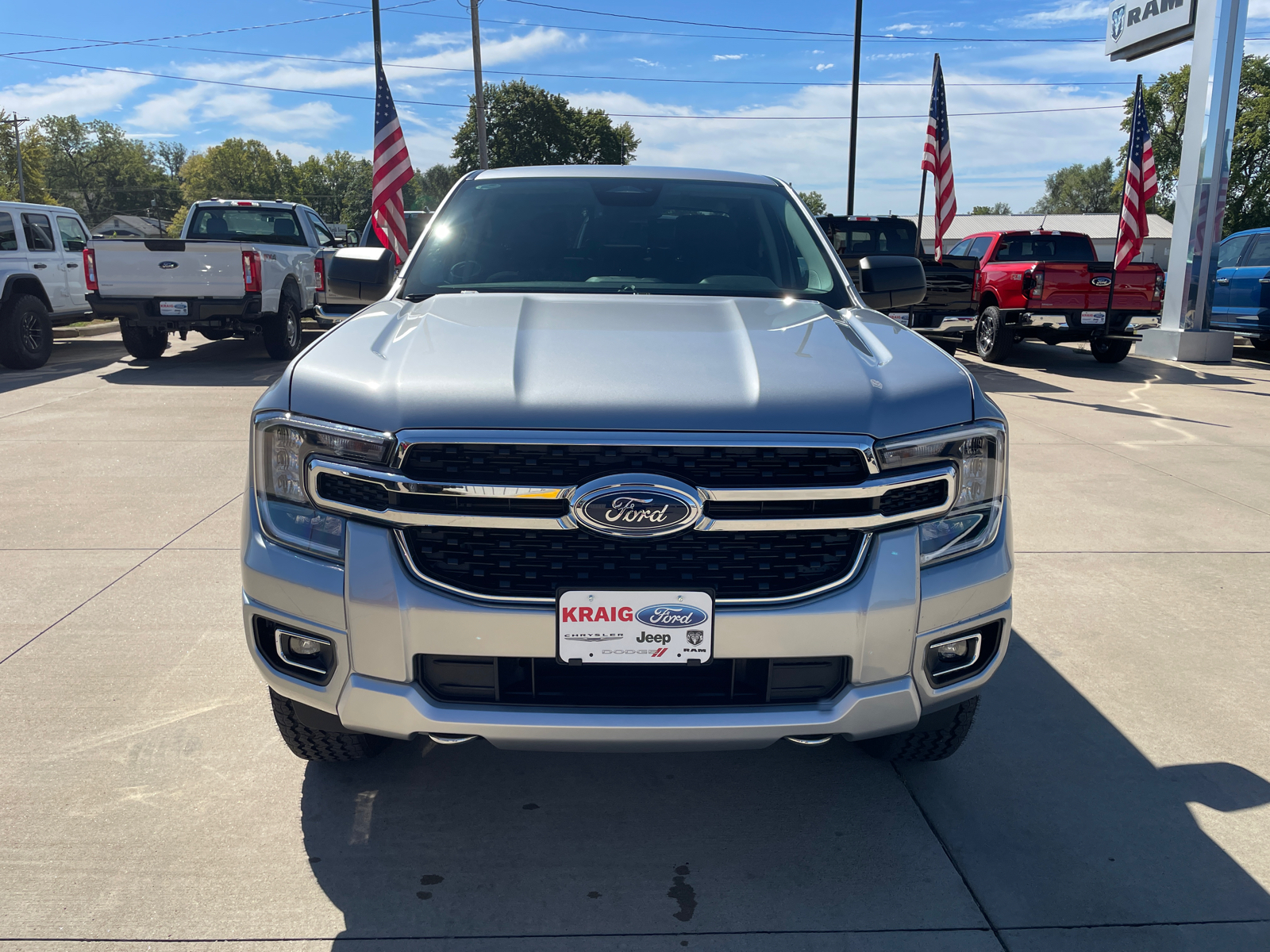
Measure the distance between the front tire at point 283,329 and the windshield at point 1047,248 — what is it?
10.3 m

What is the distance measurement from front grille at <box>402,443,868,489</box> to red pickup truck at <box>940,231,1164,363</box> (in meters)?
12.0

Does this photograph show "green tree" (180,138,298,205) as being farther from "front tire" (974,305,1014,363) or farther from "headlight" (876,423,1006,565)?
"headlight" (876,423,1006,565)

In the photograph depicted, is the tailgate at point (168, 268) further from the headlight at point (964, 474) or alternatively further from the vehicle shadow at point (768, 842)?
the headlight at point (964, 474)

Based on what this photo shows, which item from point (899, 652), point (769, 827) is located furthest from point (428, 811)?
point (899, 652)

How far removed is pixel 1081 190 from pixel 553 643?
152935 millimetres

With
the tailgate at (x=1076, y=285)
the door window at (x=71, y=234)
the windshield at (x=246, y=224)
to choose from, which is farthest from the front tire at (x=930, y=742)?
the door window at (x=71, y=234)

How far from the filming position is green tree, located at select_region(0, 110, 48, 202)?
78562 millimetres

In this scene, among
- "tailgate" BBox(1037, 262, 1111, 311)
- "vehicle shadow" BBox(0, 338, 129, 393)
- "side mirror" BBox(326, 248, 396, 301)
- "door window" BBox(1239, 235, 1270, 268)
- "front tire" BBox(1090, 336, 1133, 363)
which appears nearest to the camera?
"side mirror" BBox(326, 248, 396, 301)

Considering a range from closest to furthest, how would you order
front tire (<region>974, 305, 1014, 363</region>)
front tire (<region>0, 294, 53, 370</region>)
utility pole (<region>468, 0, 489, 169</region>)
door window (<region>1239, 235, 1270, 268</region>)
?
front tire (<region>0, 294, 53, 370</region>) < front tire (<region>974, 305, 1014, 363</region>) < door window (<region>1239, 235, 1270, 268</region>) < utility pole (<region>468, 0, 489, 169</region>)

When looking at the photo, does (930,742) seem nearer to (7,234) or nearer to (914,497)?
(914,497)

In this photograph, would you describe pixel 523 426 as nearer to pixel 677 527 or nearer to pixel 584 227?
pixel 677 527

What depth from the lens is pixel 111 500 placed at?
234 inches

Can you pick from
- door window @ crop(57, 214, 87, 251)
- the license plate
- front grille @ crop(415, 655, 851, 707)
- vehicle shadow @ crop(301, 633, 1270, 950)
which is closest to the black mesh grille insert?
front grille @ crop(415, 655, 851, 707)

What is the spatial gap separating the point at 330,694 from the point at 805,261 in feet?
7.69
